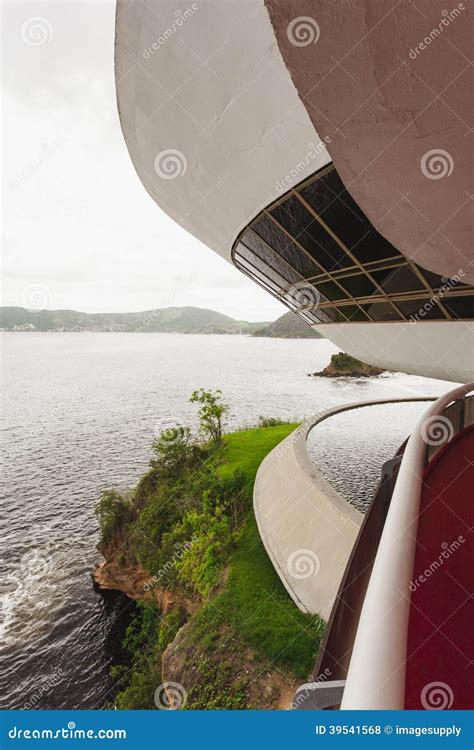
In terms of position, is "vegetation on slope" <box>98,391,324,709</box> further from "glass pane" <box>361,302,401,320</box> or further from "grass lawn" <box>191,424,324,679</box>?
"glass pane" <box>361,302,401,320</box>

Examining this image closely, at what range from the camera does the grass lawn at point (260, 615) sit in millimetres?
7609

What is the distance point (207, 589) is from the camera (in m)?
10.8

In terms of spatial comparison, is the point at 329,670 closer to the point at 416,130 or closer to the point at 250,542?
the point at 416,130

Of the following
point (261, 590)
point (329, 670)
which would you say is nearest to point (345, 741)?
point (329, 670)

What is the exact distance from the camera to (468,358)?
24.9 ft

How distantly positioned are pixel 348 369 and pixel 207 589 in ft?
172

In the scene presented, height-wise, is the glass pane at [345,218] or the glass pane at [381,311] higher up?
the glass pane at [345,218]

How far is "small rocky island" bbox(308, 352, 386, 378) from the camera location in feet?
186

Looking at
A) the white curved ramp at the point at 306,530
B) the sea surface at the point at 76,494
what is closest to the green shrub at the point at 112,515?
the sea surface at the point at 76,494

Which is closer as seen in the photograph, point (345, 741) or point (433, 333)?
point (345, 741)

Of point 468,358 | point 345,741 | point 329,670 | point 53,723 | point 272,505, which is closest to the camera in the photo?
point 345,741

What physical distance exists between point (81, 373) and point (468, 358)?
305 ft

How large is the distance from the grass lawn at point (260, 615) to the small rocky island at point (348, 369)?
48.3 meters

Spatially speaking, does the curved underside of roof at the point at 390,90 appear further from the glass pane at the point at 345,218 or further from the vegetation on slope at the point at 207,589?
the vegetation on slope at the point at 207,589
